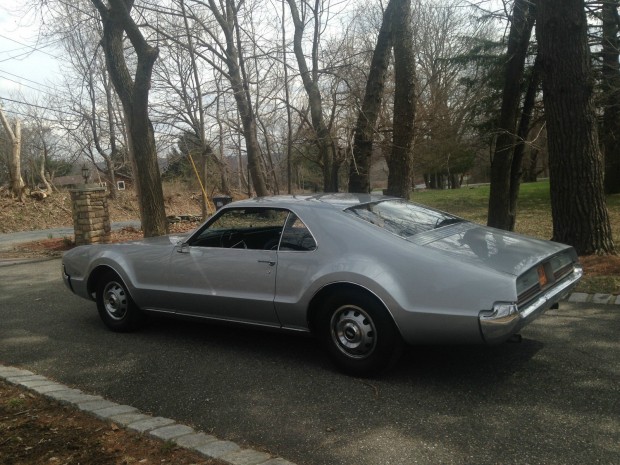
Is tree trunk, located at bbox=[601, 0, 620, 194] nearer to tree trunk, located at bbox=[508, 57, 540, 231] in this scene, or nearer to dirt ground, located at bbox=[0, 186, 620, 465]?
tree trunk, located at bbox=[508, 57, 540, 231]

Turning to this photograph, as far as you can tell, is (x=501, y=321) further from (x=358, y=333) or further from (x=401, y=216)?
(x=401, y=216)

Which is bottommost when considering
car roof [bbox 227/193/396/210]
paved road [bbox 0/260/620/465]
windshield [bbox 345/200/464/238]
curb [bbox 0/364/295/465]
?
paved road [bbox 0/260/620/465]

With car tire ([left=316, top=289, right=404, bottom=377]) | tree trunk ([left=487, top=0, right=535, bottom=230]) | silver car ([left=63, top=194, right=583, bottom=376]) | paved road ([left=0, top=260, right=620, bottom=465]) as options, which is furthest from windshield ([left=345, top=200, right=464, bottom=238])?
tree trunk ([left=487, top=0, right=535, bottom=230])

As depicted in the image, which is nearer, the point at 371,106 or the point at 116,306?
the point at 116,306

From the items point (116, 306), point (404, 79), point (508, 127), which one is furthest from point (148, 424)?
point (508, 127)

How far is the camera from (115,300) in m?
5.50

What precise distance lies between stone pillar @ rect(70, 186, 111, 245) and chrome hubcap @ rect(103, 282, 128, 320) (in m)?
8.72

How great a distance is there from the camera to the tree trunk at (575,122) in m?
7.23

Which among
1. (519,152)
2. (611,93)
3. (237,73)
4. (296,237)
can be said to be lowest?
(296,237)

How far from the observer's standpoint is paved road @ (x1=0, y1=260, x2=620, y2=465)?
2.92 meters

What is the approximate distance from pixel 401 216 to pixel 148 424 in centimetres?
262

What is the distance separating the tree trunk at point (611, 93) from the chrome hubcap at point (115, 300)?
9121 millimetres

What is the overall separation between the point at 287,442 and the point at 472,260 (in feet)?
5.73

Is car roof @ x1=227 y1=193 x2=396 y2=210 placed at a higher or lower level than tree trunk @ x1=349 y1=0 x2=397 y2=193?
lower
